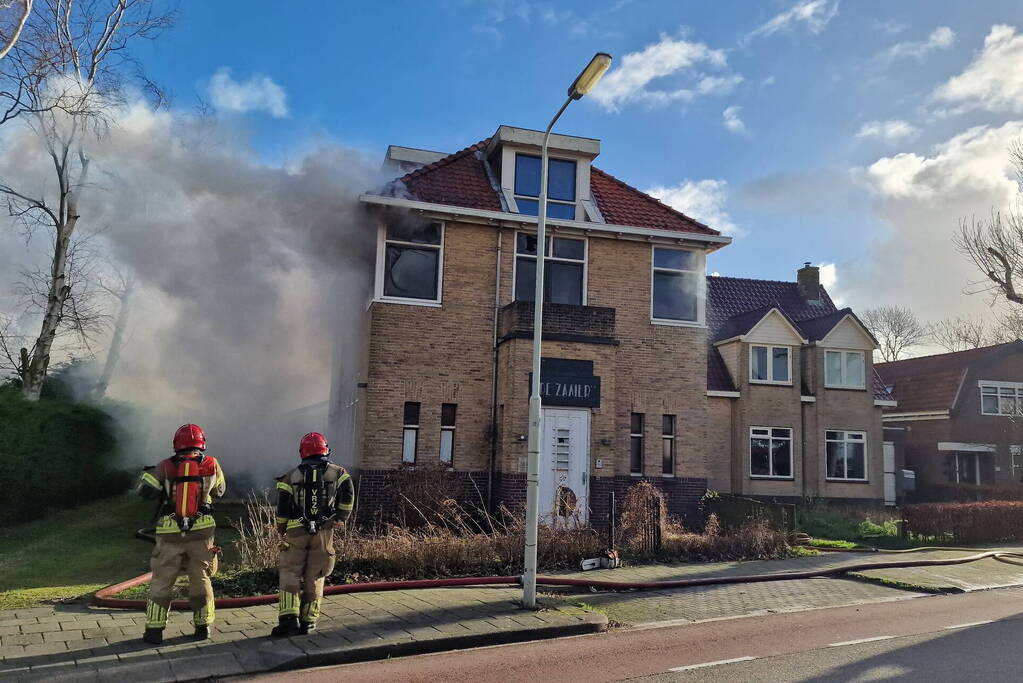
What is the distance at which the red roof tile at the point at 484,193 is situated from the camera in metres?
17.9

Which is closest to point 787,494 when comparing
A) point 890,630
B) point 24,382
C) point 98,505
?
point 890,630

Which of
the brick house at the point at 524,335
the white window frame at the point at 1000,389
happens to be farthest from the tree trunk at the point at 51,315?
the white window frame at the point at 1000,389

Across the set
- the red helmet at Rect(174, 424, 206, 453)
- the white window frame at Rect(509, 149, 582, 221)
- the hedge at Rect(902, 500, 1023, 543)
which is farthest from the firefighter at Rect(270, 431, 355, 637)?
the hedge at Rect(902, 500, 1023, 543)

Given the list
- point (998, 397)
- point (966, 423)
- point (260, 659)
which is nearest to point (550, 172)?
point (260, 659)

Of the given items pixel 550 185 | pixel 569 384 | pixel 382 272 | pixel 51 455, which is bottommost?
pixel 51 455

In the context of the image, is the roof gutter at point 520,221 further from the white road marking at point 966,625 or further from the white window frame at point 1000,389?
the white window frame at point 1000,389

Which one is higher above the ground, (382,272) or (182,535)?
(382,272)

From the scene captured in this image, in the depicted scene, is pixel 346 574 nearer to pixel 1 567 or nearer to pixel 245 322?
pixel 1 567

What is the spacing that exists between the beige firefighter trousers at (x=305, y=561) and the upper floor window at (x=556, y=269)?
1094 cm

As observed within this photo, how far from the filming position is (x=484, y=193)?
60.6 feet

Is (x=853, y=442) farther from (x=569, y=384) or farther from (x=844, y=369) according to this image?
(x=569, y=384)

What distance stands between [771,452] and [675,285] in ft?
29.3

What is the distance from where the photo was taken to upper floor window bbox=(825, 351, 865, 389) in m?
26.6

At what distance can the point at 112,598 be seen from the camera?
8.77m
